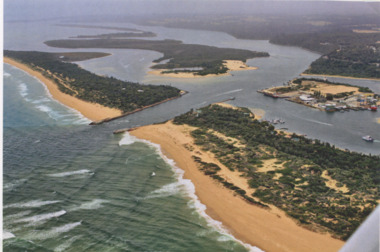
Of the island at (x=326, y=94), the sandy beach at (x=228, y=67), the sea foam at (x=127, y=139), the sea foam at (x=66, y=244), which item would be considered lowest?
the sea foam at (x=66, y=244)

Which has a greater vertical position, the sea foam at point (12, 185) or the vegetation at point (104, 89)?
the vegetation at point (104, 89)

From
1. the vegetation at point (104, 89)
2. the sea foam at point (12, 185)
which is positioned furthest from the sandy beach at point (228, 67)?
the sea foam at point (12, 185)

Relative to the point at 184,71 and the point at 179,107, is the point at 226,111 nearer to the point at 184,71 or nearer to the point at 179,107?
the point at 179,107

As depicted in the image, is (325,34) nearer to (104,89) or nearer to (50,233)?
(104,89)

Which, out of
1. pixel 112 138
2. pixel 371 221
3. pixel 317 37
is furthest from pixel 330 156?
pixel 317 37

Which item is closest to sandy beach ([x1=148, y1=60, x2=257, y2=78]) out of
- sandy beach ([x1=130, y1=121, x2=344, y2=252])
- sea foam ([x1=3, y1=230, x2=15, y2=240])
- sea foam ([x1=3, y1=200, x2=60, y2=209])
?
sandy beach ([x1=130, y1=121, x2=344, y2=252])

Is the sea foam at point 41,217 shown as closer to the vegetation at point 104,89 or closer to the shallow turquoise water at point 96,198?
the shallow turquoise water at point 96,198

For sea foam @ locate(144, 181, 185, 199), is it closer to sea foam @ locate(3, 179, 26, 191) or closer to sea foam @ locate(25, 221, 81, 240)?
sea foam @ locate(25, 221, 81, 240)

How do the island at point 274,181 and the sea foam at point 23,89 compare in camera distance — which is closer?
the island at point 274,181
